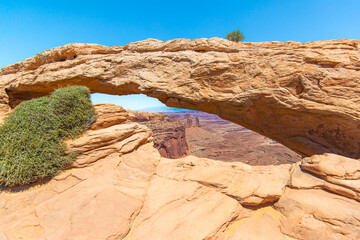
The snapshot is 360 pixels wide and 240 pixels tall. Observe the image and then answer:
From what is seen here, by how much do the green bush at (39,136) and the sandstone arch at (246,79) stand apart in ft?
13.3

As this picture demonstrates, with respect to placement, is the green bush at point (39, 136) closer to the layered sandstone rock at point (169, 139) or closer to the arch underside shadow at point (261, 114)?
the arch underside shadow at point (261, 114)

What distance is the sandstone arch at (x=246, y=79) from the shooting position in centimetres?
705

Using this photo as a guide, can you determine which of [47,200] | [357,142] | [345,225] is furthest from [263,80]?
[47,200]

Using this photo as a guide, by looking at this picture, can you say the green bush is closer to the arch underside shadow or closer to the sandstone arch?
the arch underside shadow

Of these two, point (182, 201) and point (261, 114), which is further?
point (261, 114)

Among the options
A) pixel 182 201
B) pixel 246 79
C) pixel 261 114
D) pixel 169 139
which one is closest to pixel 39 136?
pixel 182 201

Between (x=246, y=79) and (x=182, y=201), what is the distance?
707 cm

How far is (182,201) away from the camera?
4430mm

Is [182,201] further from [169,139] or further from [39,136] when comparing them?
[169,139]

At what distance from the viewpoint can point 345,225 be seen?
3703 mm

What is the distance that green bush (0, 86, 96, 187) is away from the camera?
4.90 m

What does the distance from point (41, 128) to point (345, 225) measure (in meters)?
10.1

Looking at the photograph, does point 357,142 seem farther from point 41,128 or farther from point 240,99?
point 41,128

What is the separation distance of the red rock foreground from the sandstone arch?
3.28 m
